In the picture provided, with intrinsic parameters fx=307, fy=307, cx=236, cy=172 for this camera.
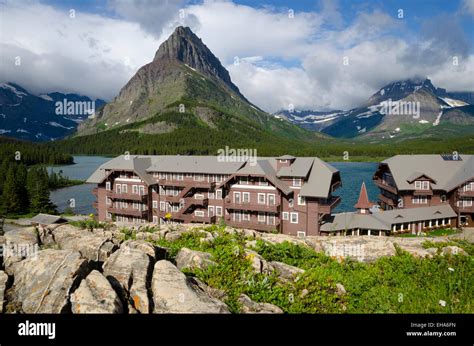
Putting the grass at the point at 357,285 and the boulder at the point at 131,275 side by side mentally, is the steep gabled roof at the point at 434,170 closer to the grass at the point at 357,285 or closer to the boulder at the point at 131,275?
the grass at the point at 357,285

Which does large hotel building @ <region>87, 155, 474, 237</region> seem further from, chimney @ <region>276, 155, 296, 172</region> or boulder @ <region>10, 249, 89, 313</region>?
boulder @ <region>10, 249, 89, 313</region>

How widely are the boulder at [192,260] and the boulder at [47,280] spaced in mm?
4428

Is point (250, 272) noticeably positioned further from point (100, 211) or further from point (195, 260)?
point (100, 211)

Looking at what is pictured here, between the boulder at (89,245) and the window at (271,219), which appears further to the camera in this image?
the window at (271,219)

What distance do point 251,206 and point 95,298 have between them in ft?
116

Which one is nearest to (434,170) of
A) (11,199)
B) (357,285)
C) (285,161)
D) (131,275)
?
(285,161)

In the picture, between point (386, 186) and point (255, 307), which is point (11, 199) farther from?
point (255, 307)

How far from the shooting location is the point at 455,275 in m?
13.6

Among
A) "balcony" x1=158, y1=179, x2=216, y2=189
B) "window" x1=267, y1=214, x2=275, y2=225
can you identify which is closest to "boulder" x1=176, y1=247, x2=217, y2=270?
"window" x1=267, y1=214, x2=275, y2=225

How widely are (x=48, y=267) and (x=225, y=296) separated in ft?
19.9

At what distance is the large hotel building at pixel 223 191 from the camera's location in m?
42.4

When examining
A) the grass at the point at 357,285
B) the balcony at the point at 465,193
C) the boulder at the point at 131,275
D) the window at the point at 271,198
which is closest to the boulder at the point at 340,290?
the grass at the point at 357,285
